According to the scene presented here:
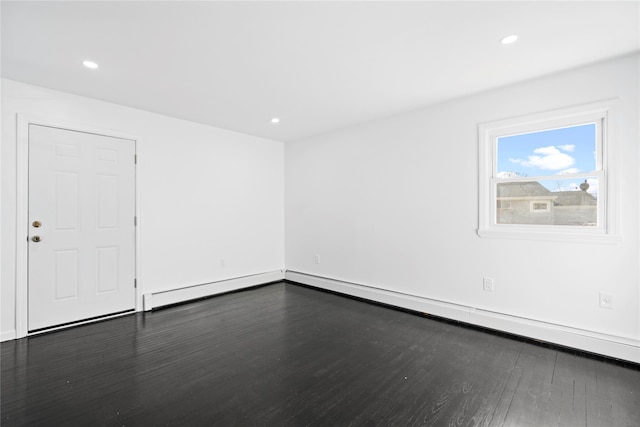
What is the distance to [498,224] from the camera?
319 centimetres

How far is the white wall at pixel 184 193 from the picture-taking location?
9.58 feet

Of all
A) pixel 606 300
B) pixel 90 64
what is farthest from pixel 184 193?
pixel 606 300

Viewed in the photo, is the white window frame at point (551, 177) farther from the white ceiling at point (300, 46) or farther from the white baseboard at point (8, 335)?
the white baseboard at point (8, 335)

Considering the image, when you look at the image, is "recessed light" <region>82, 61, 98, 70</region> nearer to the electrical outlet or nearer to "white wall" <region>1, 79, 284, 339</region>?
"white wall" <region>1, 79, 284, 339</region>

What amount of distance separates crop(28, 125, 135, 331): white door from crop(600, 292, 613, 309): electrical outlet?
4.79 metres

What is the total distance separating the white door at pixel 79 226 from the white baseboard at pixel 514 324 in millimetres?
2940

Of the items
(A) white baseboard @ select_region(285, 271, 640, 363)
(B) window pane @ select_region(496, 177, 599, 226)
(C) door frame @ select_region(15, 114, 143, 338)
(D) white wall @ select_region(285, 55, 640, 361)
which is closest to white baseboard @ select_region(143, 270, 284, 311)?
(D) white wall @ select_region(285, 55, 640, 361)

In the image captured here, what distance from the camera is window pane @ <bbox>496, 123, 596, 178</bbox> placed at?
2.73 m

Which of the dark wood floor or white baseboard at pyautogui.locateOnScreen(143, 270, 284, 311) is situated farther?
white baseboard at pyautogui.locateOnScreen(143, 270, 284, 311)

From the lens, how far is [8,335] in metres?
2.87

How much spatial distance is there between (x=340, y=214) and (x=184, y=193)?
223cm

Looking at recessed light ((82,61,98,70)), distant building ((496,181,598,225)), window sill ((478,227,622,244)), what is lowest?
window sill ((478,227,622,244))

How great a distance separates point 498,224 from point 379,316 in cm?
165

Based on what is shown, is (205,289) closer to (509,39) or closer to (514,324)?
(514,324)
